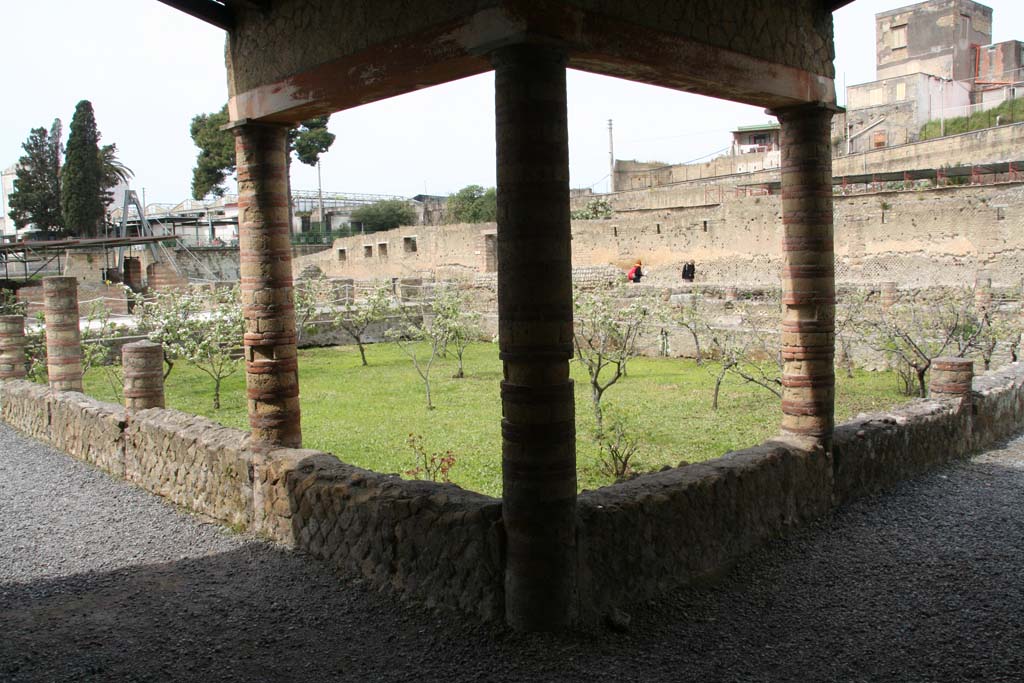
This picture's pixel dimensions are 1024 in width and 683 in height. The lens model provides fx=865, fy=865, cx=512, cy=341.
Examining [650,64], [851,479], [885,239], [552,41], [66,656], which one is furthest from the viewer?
[885,239]

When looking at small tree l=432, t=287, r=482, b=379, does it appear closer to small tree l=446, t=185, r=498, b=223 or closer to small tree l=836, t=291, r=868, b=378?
small tree l=836, t=291, r=868, b=378

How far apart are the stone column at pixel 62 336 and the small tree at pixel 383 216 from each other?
1295 inches

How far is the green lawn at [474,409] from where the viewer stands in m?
8.82

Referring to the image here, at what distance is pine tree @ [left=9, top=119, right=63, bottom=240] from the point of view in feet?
110

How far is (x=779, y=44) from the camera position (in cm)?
508

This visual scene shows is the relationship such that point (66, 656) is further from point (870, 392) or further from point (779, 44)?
point (870, 392)

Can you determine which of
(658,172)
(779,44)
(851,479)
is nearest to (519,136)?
(779,44)

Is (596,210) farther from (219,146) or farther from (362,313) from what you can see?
(362,313)

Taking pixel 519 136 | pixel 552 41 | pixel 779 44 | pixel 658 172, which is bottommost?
pixel 519 136

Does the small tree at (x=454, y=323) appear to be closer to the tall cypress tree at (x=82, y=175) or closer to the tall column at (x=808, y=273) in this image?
the tall column at (x=808, y=273)

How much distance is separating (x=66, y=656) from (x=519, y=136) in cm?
310

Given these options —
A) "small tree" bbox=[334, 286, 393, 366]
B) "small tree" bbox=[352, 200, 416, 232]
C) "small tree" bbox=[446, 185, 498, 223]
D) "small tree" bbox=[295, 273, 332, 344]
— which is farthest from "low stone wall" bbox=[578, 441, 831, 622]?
"small tree" bbox=[352, 200, 416, 232]

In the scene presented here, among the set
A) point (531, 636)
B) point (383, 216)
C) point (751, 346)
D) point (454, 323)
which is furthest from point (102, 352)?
point (383, 216)

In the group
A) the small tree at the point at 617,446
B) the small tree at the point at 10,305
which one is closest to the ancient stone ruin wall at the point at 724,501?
the small tree at the point at 617,446
